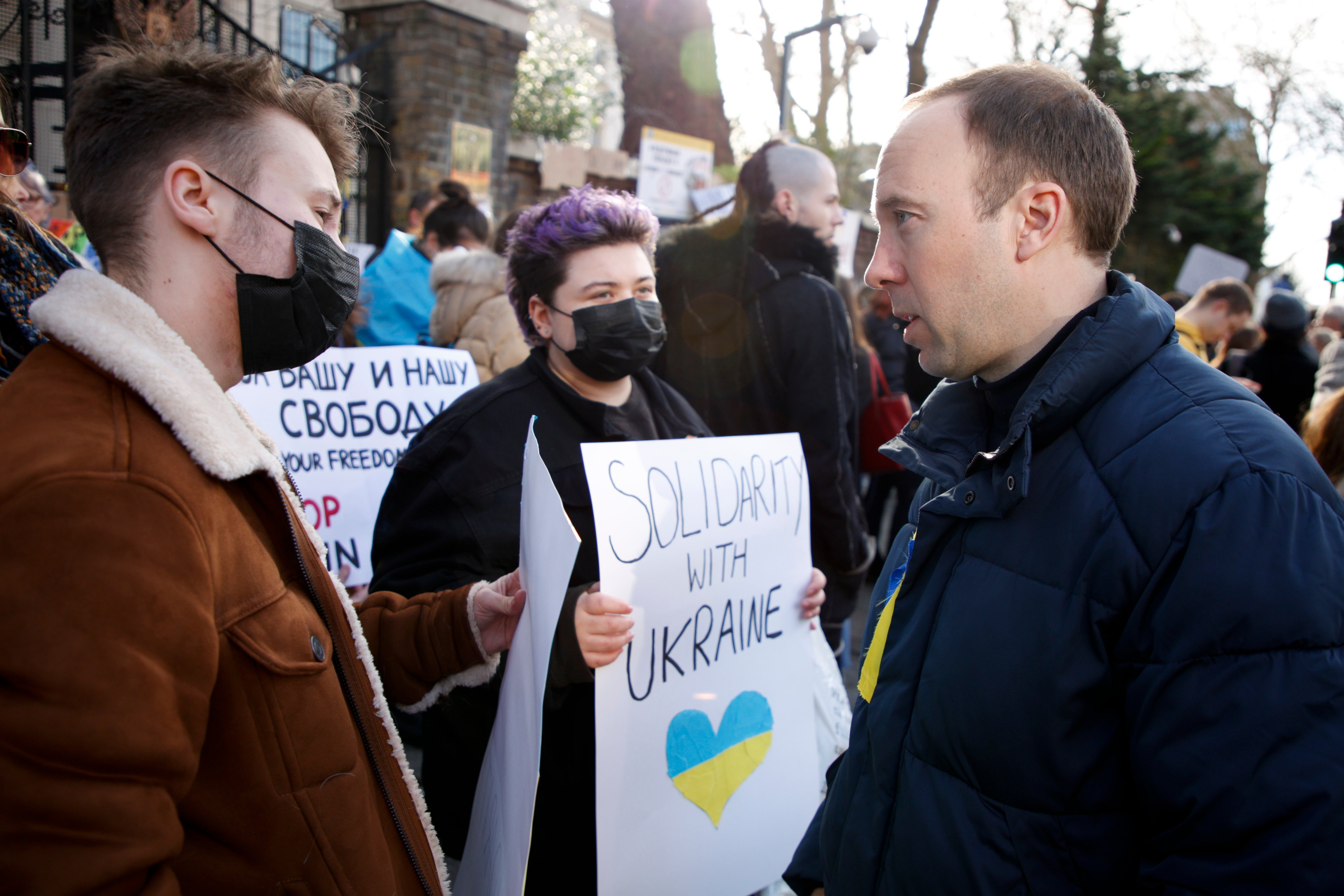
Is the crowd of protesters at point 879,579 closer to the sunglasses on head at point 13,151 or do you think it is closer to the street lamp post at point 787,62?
the sunglasses on head at point 13,151

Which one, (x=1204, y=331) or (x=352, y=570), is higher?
(x=1204, y=331)

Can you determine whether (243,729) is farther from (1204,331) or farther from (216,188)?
(1204,331)

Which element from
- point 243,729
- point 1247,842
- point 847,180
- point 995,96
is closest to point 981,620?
point 1247,842

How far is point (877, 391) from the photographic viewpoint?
457 centimetres

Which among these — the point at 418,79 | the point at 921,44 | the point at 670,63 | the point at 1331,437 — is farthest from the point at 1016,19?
the point at 1331,437

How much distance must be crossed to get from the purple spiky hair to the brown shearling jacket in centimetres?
111

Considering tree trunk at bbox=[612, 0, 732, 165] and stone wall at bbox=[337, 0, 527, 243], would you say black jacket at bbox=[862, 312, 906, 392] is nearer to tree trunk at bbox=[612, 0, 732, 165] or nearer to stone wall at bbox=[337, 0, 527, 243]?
stone wall at bbox=[337, 0, 527, 243]

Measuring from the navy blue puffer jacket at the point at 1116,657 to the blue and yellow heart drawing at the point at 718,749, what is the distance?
0.49m

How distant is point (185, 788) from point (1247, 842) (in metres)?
1.15

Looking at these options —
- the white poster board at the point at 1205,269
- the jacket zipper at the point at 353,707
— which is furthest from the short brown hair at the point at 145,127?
the white poster board at the point at 1205,269

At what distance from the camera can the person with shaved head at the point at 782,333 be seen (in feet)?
9.71

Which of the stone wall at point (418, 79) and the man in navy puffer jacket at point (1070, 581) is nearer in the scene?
the man in navy puffer jacket at point (1070, 581)

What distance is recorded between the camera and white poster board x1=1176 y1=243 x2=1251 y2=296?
9.23m

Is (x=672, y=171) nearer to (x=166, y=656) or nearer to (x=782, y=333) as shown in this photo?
(x=782, y=333)
